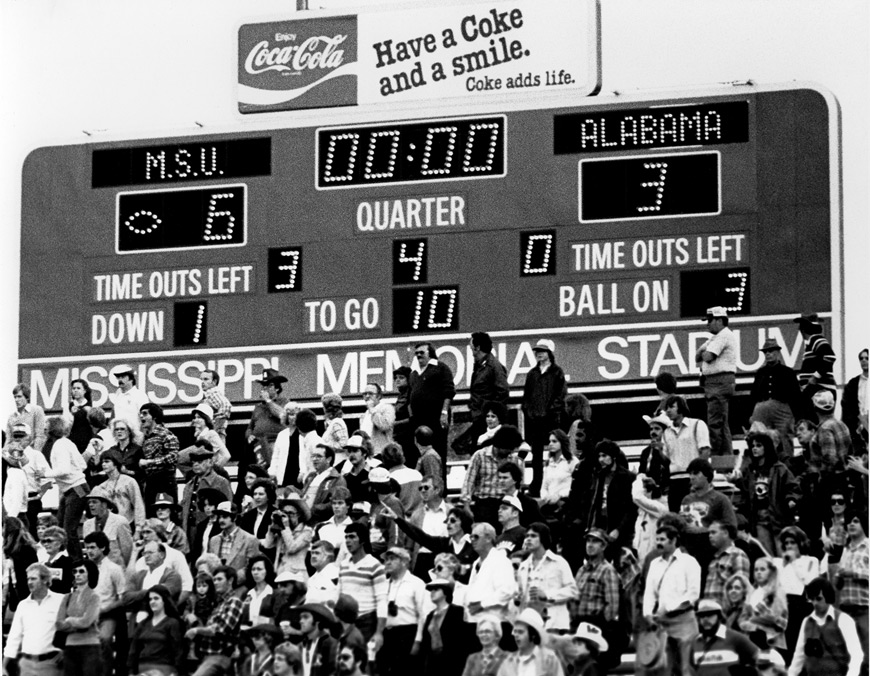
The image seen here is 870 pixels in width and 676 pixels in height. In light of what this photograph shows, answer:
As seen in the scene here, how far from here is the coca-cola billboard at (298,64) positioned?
84.8 feet

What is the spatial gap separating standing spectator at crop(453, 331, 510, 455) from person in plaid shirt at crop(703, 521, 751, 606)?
4.12m

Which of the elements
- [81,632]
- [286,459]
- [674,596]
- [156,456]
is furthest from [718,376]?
[81,632]

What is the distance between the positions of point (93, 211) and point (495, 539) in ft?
27.6

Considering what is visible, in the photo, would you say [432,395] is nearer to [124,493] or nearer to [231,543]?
[231,543]

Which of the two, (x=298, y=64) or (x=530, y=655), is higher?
(x=298, y=64)

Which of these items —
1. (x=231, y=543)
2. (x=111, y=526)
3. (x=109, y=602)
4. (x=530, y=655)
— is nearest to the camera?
(x=530, y=655)

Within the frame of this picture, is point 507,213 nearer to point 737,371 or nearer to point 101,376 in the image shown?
point 737,371

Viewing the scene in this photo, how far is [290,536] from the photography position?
20844mm

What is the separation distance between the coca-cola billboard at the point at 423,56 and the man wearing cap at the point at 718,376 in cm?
327

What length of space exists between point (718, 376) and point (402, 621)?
525 centimetres

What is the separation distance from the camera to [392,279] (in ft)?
82.7

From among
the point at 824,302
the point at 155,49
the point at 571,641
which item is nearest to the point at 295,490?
the point at 571,641

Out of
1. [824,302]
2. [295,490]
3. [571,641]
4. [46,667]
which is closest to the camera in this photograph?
[571,641]

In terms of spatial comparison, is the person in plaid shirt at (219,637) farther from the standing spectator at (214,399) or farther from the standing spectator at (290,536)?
the standing spectator at (214,399)
